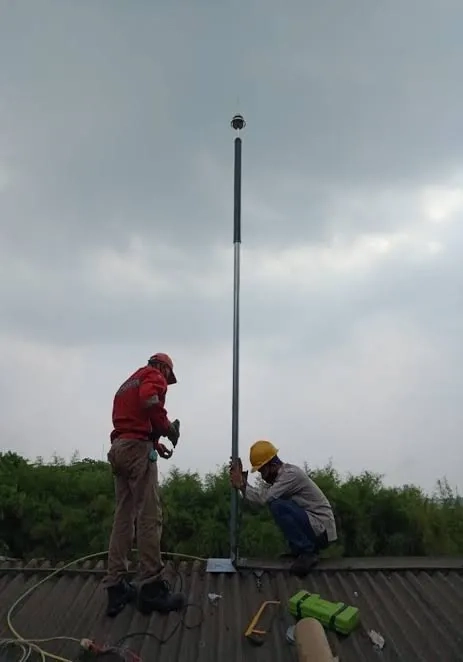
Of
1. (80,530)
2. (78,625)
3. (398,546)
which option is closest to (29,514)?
(80,530)

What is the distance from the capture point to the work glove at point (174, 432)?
392cm

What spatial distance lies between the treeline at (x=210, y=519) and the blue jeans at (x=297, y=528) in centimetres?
138

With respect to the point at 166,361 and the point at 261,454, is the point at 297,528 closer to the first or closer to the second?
the point at 261,454

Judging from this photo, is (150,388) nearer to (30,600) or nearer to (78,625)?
(78,625)

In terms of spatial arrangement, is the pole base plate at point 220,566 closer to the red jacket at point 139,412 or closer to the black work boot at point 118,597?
the black work boot at point 118,597

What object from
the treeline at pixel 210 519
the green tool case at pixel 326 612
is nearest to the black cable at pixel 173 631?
the green tool case at pixel 326 612

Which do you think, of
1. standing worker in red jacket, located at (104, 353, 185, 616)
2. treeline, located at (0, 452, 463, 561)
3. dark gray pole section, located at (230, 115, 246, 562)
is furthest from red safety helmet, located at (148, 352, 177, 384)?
treeline, located at (0, 452, 463, 561)

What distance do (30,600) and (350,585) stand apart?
2.27m

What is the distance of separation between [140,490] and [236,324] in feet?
6.52

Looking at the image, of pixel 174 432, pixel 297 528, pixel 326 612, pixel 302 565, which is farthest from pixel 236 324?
pixel 326 612

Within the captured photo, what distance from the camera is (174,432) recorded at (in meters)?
3.95

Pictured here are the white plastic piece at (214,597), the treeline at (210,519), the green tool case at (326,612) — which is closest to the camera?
the green tool case at (326,612)

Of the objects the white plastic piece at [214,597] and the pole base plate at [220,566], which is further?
the pole base plate at [220,566]

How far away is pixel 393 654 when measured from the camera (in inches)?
126
